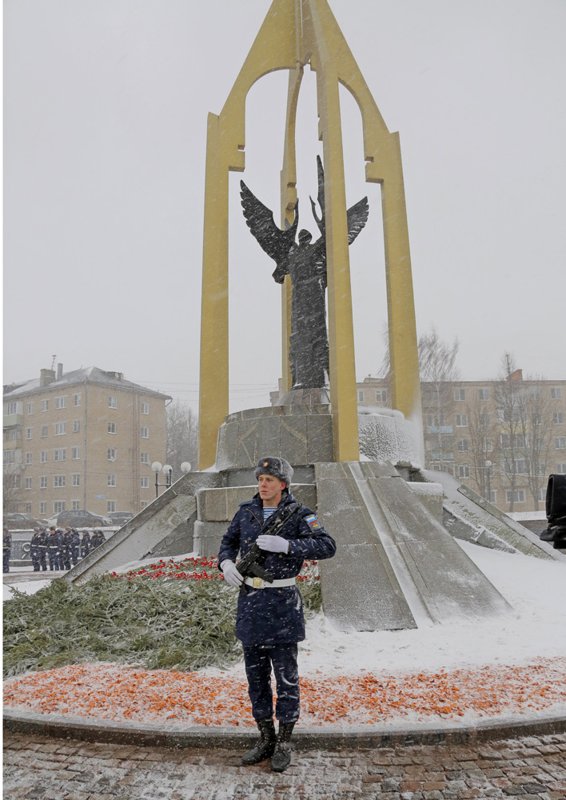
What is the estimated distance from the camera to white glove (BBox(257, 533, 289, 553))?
3.54 meters

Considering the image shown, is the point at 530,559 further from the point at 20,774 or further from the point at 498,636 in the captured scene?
the point at 20,774

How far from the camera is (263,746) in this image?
3564 mm


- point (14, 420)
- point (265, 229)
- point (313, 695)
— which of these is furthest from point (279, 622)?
point (14, 420)

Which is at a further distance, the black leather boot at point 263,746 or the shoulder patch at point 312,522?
the shoulder patch at point 312,522

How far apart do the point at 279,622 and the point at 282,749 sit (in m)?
0.67

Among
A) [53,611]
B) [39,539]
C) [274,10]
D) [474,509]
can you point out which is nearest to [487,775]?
[53,611]

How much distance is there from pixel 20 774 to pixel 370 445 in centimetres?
825

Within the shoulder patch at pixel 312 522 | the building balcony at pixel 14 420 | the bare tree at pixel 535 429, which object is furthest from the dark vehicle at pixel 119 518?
the shoulder patch at pixel 312 522

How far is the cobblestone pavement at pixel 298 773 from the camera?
3.18 metres

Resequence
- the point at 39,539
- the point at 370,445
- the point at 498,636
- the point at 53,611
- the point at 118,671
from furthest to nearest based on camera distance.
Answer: the point at 39,539, the point at 370,445, the point at 53,611, the point at 498,636, the point at 118,671

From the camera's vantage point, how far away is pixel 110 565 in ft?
31.3

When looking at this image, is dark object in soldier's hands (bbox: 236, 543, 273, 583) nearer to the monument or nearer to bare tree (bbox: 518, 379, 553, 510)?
the monument

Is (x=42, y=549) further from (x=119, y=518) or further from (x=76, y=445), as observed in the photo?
(x=76, y=445)

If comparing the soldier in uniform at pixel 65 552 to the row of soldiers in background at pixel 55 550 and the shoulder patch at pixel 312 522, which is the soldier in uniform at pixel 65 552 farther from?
the shoulder patch at pixel 312 522
